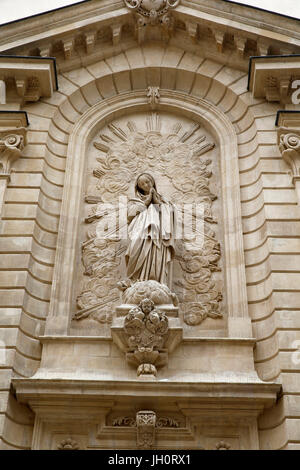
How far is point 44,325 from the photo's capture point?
10.7 metres

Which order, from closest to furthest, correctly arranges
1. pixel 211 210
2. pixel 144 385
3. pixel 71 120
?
1. pixel 144 385
2. pixel 211 210
3. pixel 71 120

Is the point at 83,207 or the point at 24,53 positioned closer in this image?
the point at 83,207

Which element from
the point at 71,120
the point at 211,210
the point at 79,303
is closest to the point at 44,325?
the point at 79,303

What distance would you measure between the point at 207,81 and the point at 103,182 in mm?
3647

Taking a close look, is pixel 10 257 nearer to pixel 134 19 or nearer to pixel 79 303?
pixel 79 303

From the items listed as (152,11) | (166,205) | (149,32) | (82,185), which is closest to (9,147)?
(82,185)

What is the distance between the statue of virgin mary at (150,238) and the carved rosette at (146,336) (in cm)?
103

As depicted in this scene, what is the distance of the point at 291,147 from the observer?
467 inches

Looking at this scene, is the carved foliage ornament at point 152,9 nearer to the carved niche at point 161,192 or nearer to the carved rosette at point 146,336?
the carved niche at point 161,192

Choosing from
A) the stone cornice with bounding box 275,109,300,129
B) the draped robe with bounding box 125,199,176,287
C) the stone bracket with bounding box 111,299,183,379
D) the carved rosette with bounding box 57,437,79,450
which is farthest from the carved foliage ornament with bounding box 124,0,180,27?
the carved rosette with bounding box 57,437,79,450

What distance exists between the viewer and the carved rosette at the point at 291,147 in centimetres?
1177

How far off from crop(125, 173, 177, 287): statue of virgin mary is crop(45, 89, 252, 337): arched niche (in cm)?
118

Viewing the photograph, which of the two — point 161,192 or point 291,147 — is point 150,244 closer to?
point 161,192

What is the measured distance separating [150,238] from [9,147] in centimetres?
358
